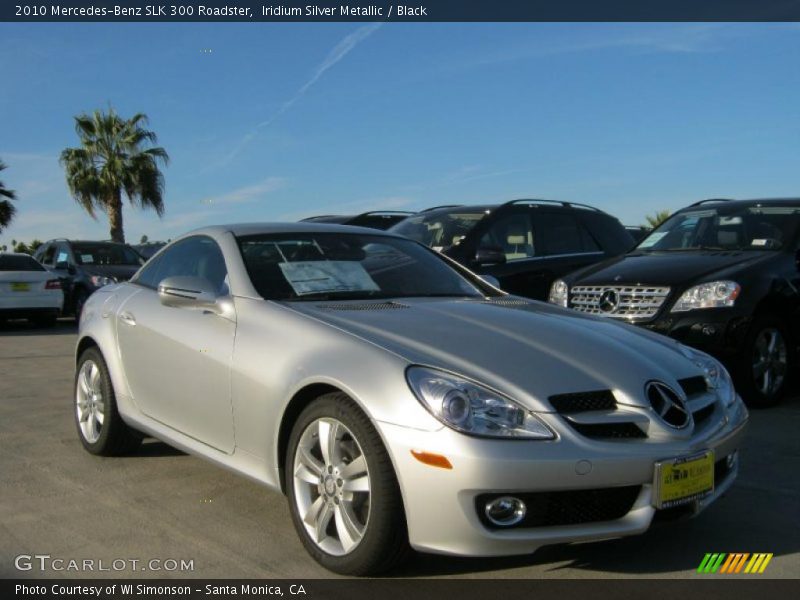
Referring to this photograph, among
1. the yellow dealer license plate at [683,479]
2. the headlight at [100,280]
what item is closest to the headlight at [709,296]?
the yellow dealer license plate at [683,479]

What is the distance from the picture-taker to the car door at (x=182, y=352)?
3.99 m

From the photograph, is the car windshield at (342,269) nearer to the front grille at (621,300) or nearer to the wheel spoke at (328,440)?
the wheel spoke at (328,440)

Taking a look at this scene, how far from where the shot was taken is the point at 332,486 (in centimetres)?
335

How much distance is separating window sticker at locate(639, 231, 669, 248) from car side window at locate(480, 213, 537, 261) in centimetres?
Answer: 124

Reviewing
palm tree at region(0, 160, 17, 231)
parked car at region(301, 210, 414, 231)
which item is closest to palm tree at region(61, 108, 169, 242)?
palm tree at region(0, 160, 17, 231)

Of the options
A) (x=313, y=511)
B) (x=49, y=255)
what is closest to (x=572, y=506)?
(x=313, y=511)

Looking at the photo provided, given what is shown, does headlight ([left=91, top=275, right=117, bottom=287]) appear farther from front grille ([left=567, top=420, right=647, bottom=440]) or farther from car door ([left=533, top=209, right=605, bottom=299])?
front grille ([left=567, top=420, right=647, bottom=440])

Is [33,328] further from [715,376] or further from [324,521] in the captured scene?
[715,376]

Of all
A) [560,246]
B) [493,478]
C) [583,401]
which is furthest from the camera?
[560,246]

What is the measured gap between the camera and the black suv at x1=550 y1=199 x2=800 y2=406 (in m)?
6.63

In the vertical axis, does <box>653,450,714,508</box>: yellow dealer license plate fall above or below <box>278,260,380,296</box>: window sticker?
below

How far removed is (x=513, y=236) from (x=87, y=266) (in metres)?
9.50
